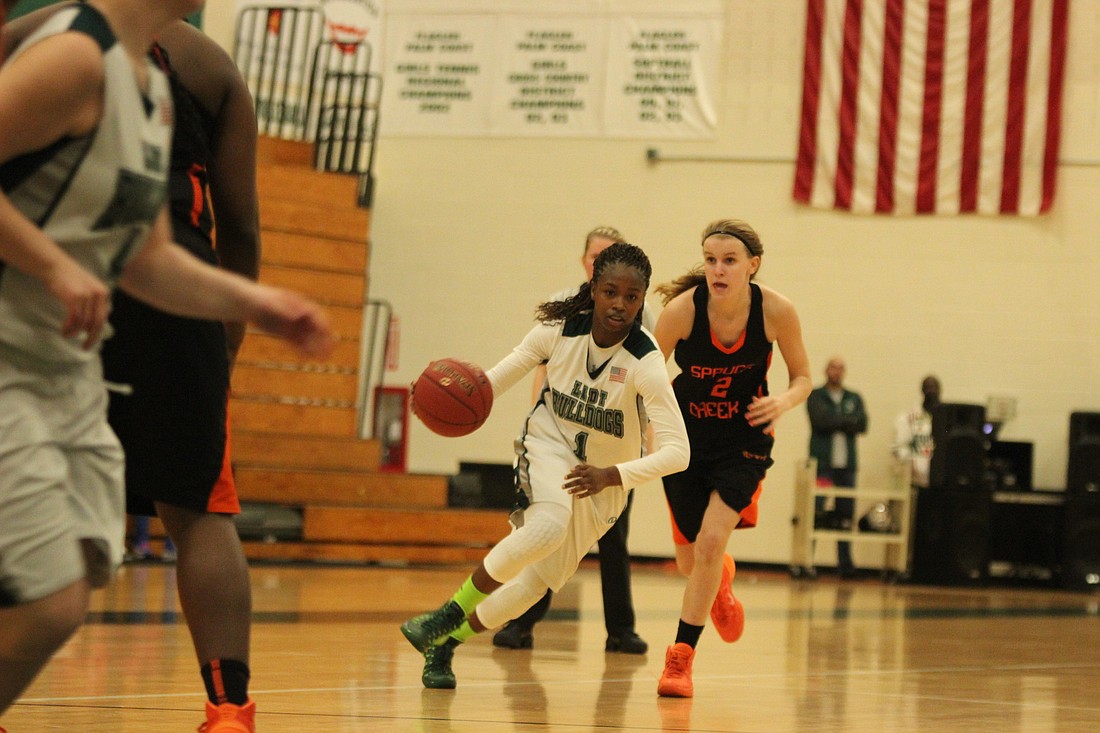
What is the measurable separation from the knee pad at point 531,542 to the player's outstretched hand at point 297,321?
216cm

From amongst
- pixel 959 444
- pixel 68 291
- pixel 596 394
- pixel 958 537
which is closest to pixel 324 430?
pixel 959 444

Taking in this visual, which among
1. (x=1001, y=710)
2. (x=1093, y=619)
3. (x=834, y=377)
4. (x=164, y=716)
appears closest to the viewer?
(x=164, y=716)

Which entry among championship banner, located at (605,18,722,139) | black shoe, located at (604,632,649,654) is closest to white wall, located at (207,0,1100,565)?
championship banner, located at (605,18,722,139)

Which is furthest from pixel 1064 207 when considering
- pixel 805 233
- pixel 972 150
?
pixel 805 233

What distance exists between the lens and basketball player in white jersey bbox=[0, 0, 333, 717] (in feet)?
6.29

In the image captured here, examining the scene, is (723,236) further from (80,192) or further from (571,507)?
(80,192)

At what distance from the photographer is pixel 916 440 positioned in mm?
12727

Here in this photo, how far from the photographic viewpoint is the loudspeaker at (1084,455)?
1216 cm

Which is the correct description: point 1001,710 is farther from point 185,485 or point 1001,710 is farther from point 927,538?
point 927,538

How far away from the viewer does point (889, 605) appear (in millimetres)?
9695

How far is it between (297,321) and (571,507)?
2.34 metres

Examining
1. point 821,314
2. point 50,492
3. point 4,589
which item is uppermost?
point 821,314

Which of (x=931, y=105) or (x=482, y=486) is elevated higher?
(x=931, y=105)

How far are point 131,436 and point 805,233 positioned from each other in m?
11.0
